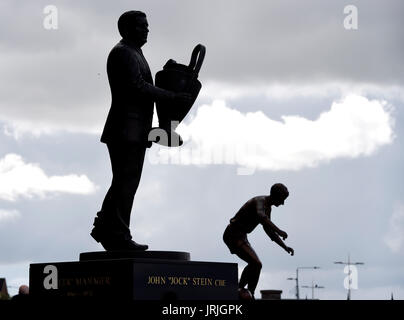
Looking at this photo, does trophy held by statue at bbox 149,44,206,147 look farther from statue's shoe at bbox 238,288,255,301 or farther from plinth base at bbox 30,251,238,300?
statue's shoe at bbox 238,288,255,301

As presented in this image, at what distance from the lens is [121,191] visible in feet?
47.8

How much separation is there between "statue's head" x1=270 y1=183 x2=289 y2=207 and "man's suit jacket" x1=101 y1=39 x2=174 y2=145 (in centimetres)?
268

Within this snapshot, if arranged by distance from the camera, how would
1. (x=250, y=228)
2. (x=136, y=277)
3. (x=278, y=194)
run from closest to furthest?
(x=136, y=277) → (x=278, y=194) → (x=250, y=228)

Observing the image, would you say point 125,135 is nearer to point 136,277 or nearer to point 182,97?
point 182,97

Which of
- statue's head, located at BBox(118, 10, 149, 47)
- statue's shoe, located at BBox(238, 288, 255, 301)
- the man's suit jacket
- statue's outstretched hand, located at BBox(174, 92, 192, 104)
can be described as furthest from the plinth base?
statue's head, located at BBox(118, 10, 149, 47)

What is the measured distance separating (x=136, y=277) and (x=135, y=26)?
13.3 ft

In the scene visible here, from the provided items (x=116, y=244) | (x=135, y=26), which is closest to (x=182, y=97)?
(x=135, y=26)

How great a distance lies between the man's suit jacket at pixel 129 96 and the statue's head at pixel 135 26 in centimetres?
17
